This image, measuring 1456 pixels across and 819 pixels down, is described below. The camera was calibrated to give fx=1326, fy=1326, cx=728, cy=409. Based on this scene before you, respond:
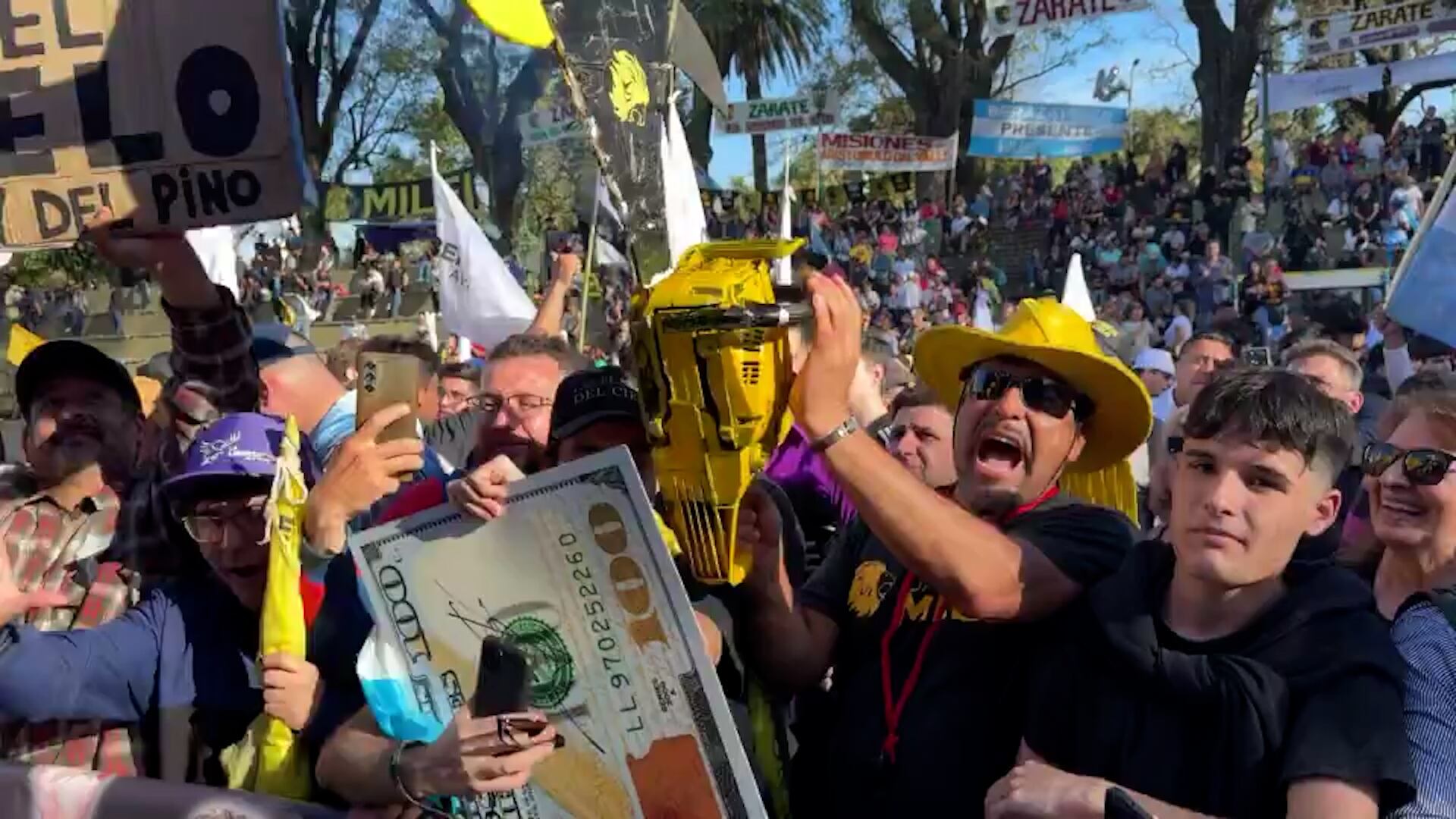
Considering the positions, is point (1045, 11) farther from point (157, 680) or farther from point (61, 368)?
point (157, 680)

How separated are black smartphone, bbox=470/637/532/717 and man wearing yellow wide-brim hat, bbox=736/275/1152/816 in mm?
414

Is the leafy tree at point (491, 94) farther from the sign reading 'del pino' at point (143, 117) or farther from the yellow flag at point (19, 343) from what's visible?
the sign reading 'del pino' at point (143, 117)

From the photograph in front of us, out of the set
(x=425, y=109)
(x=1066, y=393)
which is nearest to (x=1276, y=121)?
(x=425, y=109)

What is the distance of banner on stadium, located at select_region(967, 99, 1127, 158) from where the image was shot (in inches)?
961

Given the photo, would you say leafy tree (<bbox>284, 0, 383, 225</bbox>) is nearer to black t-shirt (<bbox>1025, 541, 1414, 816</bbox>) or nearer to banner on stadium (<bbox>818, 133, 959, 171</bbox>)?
banner on stadium (<bbox>818, 133, 959, 171</bbox>)

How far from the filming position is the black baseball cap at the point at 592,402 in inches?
96.0

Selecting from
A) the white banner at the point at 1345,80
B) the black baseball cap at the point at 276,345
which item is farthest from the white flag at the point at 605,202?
the white banner at the point at 1345,80

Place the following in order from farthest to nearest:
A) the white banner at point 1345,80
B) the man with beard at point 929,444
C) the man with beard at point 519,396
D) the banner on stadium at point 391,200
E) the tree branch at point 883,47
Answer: the tree branch at point 883,47, the white banner at point 1345,80, the banner on stadium at point 391,200, the man with beard at point 929,444, the man with beard at point 519,396

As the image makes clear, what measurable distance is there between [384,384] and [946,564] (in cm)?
97

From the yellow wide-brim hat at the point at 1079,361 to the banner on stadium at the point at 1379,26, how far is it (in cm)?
2001

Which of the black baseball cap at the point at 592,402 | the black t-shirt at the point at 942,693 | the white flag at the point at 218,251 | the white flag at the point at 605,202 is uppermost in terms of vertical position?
the white flag at the point at 605,202

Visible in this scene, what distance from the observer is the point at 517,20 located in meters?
2.29

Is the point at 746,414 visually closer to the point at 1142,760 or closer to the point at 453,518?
the point at 453,518

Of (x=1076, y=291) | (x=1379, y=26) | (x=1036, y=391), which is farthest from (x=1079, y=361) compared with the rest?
(x=1379, y=26)
